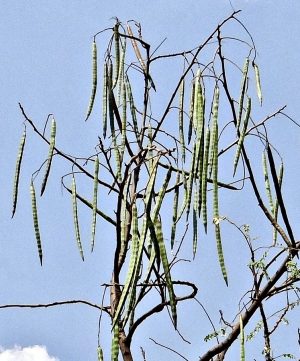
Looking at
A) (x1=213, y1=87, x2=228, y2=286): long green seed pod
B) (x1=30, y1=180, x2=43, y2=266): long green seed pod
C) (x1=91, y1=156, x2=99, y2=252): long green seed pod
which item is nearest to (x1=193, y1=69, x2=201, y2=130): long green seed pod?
(x1=213, y1=87, x2=228, y2=286): long green seed pod

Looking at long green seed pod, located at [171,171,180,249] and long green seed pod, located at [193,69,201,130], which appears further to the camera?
long green seed pod, located at [171,171,180,249]

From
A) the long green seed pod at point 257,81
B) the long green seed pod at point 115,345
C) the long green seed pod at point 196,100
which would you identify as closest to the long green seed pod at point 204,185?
the long green seed pod at point 196,100

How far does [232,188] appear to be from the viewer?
3.67m

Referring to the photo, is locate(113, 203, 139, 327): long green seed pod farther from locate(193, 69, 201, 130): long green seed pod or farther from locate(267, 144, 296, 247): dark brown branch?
locate(267, 144, 296, 247): dark brown branch

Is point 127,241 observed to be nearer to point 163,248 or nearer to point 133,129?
point 133,129

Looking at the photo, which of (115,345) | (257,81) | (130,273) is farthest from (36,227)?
(257,81)

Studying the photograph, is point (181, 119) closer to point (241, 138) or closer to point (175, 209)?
point (175, 209)

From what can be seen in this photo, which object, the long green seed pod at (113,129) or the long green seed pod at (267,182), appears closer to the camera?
the long green seed pod at (113,129)

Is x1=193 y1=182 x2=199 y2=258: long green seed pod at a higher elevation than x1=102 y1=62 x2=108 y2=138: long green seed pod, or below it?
below

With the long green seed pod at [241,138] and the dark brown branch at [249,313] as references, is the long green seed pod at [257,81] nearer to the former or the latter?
the long green seed pod at [241,138]

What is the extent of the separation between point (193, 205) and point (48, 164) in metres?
0.78

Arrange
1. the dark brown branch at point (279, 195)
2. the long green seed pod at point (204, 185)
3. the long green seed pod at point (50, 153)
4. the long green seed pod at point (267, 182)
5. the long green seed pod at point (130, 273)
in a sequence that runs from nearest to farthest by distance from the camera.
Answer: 1. the long green seed pod at point (130, 273)
2. the long green seed pod at point (204, 185)
3. the long green seed pod at point (50, 153)
4. the dark brown branch at point (279, 195)
5. the long green seed pod at point (267, 182)

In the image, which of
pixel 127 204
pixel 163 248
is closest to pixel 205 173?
pixel 163 248

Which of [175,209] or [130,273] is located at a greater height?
[175,209]
